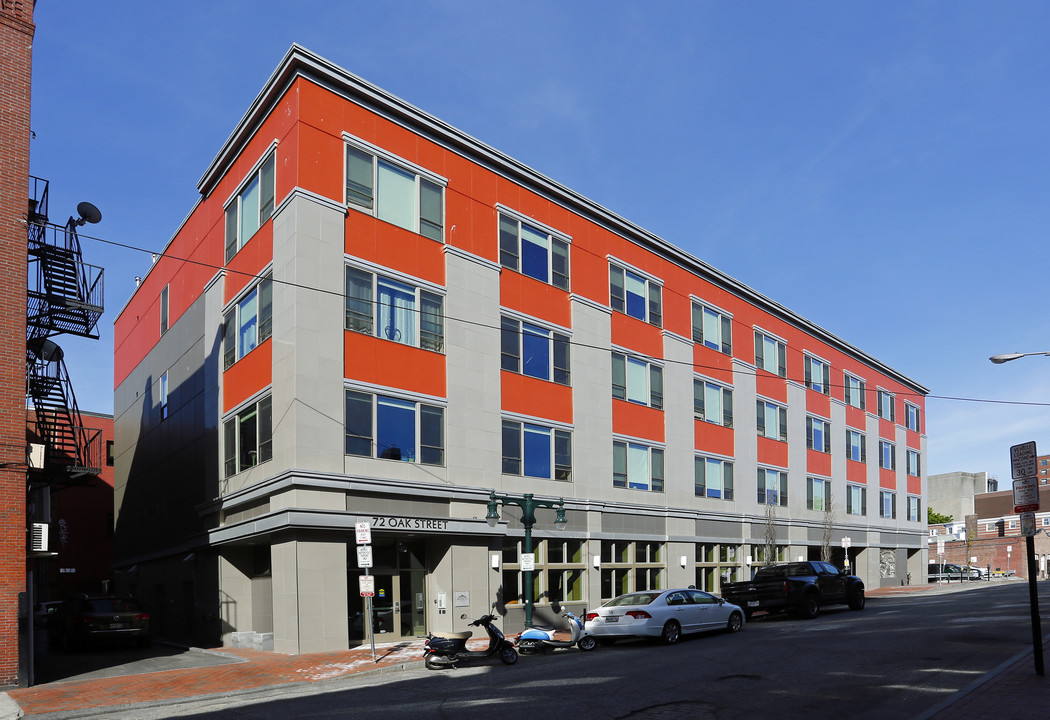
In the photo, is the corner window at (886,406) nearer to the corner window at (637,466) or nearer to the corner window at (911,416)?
the corner window at (911,416)

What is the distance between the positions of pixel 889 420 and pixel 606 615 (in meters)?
40.3

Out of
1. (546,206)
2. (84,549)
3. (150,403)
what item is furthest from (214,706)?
(84,549)

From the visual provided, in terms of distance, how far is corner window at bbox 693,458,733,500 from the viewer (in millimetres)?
35625

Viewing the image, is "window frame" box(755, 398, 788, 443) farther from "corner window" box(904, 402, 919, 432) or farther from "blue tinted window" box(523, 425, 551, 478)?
"corner window" box(904, 402, 919, 432)

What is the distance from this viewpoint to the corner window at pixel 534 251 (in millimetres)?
27969

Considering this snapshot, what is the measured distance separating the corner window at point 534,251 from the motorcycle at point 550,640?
11.7 metres

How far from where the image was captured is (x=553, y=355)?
95.2 ft

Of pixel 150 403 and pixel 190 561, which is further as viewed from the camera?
pixel 150 403

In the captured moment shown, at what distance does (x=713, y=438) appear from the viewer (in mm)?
36969

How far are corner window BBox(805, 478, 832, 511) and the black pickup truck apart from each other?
16188 millimetres

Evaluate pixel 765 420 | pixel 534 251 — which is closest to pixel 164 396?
pixel 534 251

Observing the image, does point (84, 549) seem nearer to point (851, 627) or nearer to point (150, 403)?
point (150, 403)

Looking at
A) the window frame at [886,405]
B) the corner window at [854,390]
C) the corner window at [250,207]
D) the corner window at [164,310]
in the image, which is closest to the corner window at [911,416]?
the window frame at [886,405]

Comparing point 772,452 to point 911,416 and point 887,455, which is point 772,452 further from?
point 911,416
